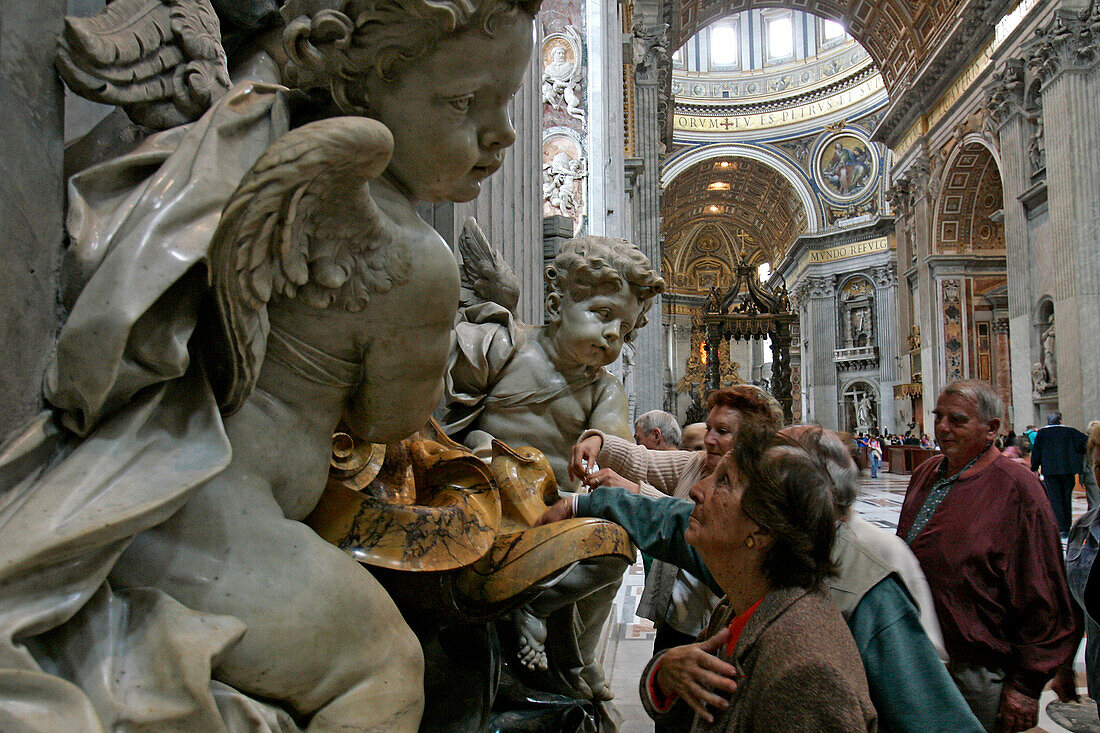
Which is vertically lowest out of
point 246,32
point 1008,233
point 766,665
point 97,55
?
point 766,665

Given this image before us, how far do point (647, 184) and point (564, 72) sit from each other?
32.6ft

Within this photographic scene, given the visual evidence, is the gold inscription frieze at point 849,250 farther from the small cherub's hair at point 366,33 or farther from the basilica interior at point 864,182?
the small cherub's hair at point 366,33

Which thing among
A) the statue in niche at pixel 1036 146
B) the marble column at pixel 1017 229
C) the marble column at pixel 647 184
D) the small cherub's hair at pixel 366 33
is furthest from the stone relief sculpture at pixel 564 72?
the statue in niche at pixel 1036 146

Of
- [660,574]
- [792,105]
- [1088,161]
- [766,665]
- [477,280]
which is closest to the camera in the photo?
[766,665]

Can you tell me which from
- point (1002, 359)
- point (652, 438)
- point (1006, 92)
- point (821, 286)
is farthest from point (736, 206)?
point (652, 438)

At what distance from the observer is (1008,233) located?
16.3m

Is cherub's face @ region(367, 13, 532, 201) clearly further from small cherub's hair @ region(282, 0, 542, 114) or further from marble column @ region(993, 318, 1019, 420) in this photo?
marble column @ region(993, 318, 1019, 420)

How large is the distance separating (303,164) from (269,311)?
0.86ft

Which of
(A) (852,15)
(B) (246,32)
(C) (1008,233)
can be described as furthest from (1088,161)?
(B) (246,32)

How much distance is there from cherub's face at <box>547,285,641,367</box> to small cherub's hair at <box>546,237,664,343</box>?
0.08ft

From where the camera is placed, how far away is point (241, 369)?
3.59ft

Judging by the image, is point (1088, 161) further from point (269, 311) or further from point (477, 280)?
point (269, 311)

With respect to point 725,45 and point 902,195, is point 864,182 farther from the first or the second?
point 725,45

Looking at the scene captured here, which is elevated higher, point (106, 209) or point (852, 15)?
point (852, 15)
